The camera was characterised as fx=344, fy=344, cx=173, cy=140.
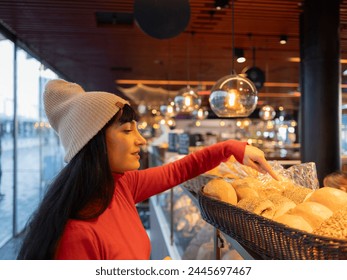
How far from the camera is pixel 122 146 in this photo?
1168 millimetres

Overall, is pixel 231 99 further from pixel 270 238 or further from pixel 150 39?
pixel 150 39

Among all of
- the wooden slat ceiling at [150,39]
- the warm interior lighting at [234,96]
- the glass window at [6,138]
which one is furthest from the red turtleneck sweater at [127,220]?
the glass window at [6,138]

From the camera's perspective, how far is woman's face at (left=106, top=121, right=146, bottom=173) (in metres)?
1.15

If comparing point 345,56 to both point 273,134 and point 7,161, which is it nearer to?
point 7,161

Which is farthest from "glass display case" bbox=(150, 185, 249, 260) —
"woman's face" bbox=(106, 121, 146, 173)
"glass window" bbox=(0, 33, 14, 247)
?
"glass window" bbox=(0, 33, 14, 247)

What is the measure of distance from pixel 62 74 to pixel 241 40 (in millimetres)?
5744

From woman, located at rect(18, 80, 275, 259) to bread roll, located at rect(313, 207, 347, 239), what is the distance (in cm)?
57

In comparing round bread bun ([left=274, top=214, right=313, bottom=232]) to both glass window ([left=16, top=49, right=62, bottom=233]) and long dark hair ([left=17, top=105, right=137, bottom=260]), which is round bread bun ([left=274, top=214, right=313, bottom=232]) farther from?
glass window ([left=16, top=49, right=62, bottom=233])

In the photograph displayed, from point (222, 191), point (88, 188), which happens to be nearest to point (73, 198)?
point (88, 188)

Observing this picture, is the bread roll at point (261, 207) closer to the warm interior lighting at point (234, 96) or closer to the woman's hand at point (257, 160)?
the woman's hand at point (257, 160)

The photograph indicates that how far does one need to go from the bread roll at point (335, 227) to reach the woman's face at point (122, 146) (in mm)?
629
